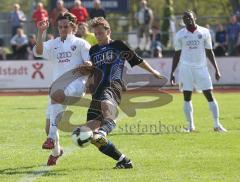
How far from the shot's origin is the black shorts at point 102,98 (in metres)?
9.70

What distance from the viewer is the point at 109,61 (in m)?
9.91

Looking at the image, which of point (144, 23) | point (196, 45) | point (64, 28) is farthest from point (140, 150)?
point (144, 23)

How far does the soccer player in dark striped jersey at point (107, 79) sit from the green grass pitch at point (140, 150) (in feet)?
1.17

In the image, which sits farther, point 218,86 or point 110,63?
point 218,86

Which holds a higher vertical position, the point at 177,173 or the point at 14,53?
the point at 177,173

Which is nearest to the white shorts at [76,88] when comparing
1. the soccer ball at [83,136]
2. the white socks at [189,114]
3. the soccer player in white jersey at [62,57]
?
the soccer player in white jersey at [62,57]

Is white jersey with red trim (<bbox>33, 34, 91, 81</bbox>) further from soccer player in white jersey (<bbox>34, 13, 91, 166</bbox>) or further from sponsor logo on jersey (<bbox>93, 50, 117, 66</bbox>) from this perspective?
sponsor logo on jersey (<bbox>93, 50, 117, 66</bbox>)

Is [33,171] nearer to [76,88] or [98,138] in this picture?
[98,138]

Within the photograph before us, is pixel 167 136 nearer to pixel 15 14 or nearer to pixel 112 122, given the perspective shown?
pixel 112 122

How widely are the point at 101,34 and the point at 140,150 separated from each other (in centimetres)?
254

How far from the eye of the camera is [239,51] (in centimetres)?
2795

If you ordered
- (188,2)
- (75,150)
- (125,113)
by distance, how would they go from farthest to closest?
1. (188,2)
2. (125,113)
3. (75,150)

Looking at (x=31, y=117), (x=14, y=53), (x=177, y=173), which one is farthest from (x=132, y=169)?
(x=14, y=53)

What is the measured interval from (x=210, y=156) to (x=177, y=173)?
5.20 ft
